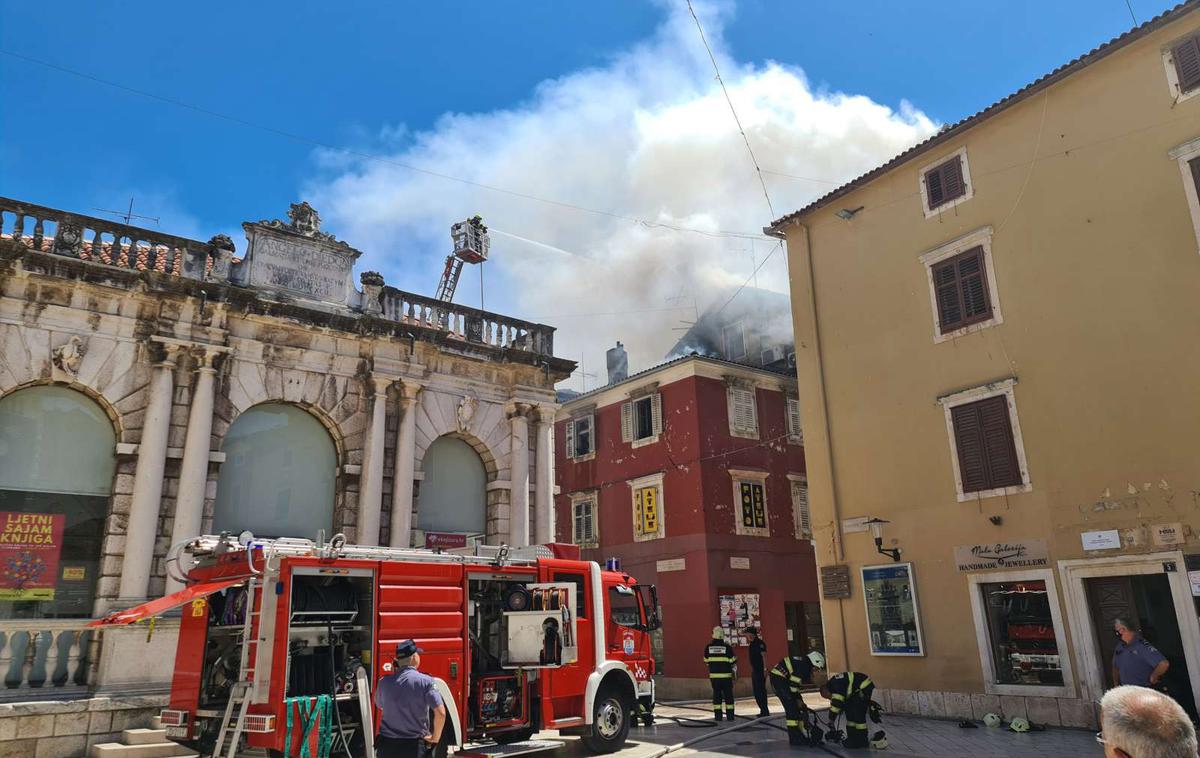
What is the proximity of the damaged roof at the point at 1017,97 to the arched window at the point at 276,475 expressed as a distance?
1274 centimetres

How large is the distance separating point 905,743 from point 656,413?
51.7 ft

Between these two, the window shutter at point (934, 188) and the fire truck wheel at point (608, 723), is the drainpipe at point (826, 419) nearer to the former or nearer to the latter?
the window shutter at point (934, 188)

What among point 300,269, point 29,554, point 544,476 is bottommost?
point 29,554

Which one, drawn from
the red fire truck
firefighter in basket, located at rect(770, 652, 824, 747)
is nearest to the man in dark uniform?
firefighter in basket, located at rect(770, 652, 824, 747)

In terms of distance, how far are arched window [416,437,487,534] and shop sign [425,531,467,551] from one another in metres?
0.22

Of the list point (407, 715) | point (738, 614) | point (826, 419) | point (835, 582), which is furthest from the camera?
point (738, 614)

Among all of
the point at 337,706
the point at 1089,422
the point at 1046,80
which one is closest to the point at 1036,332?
the point at 1089,422

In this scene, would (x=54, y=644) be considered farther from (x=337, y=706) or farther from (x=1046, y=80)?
(x=1046, y=80)

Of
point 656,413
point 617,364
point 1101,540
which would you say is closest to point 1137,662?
point 1101,540

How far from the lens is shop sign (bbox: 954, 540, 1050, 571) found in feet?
48.5

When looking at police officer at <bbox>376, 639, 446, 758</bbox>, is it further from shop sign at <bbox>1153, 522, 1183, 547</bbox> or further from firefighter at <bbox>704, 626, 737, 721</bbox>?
shop sign at <bbox>1153, 522, 1183, 547</bbox>

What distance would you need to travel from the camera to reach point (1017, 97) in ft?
53.9

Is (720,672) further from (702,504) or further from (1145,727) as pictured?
(1145,727)

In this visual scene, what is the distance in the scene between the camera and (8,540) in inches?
502
